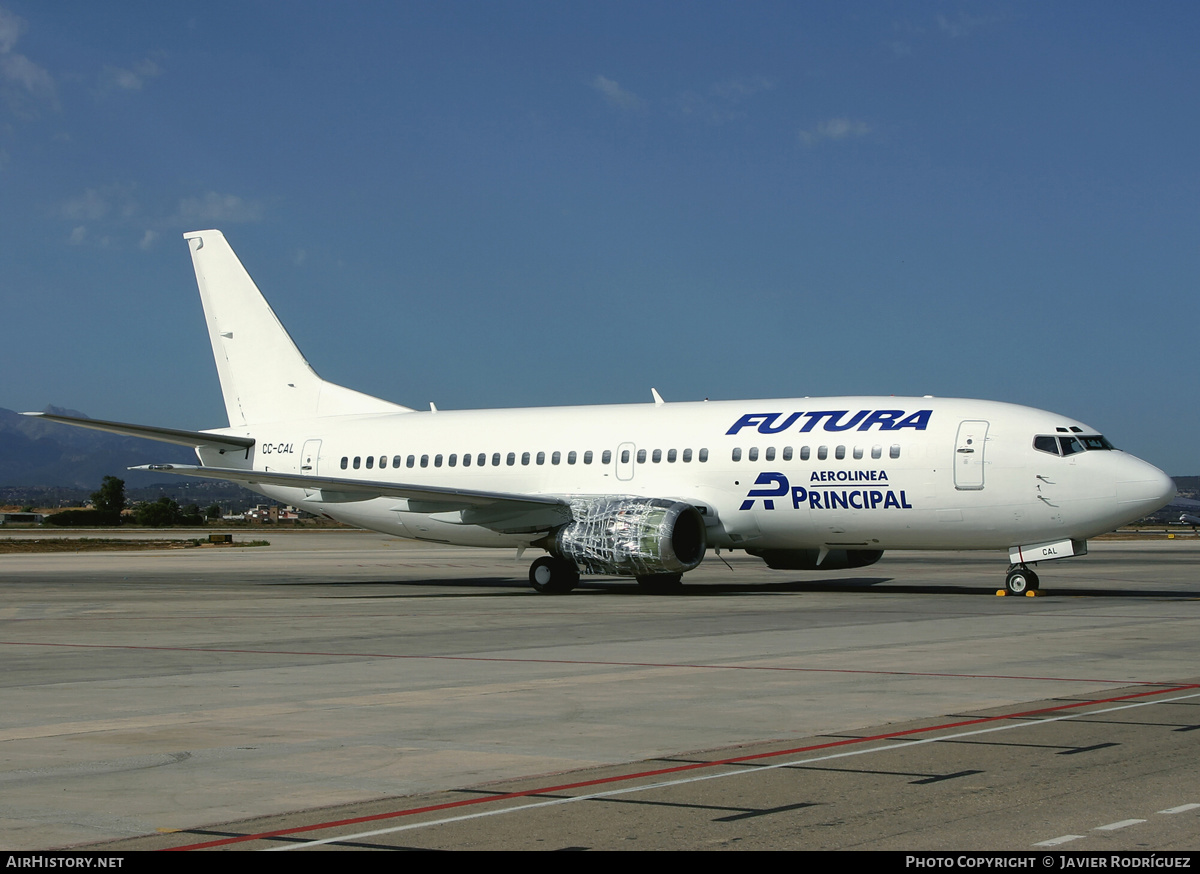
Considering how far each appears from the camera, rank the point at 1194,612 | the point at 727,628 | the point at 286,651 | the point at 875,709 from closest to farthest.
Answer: the point at 875,709 < the point at 286,651 < the point at 727,628 < the point at 1194,612

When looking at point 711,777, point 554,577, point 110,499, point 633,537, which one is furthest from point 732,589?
point 110,499

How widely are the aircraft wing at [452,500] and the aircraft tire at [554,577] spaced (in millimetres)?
→ 1132

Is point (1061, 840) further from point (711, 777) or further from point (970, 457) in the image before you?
point (970, 457)

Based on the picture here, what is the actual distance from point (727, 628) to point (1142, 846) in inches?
530

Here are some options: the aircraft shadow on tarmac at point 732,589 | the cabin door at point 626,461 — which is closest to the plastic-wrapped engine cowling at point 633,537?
the aircraft shadow on tarmac at point 732,589

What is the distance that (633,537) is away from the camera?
29.0m

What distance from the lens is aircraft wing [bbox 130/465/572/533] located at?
30.0 meters

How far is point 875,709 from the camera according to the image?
38.1 feet

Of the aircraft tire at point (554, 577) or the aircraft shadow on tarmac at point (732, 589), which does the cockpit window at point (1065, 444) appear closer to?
the aircraft shadow on tarmac at point (732, 589)

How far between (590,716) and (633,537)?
58.2 ft

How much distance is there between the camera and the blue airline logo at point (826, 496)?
91.9ft
